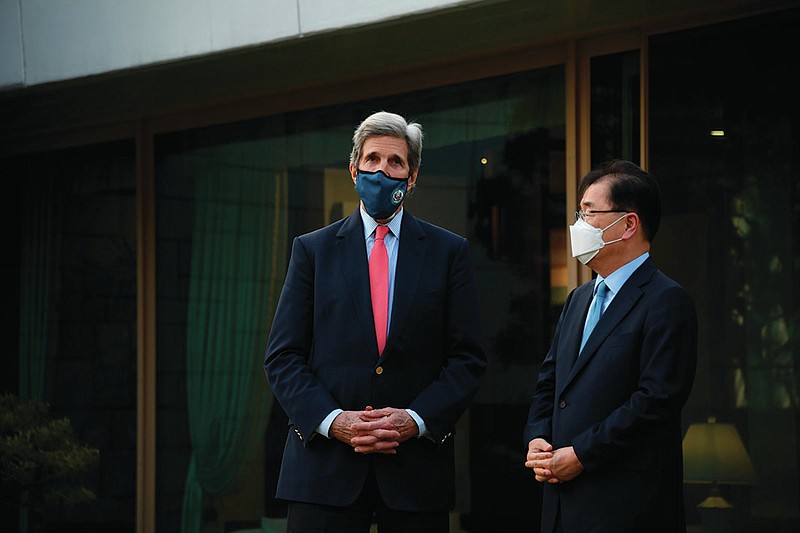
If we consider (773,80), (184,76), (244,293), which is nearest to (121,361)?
(244,293)

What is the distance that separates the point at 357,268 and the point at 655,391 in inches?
41.9

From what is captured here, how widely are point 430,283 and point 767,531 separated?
8.03 ft

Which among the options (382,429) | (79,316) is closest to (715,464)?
(382,429)

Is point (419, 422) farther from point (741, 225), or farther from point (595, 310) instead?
point (741, 225)

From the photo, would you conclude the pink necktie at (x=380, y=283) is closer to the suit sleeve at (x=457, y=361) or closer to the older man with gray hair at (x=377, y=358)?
the older man with gray hair at (x=377, y=358)

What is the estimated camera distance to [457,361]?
4.20 m

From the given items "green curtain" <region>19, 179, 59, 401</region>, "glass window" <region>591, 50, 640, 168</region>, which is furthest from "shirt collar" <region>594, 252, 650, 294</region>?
"green curtain" <region>19, 179, 59, 401</region>

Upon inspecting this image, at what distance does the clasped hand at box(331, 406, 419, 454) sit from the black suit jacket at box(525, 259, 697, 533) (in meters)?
0.48

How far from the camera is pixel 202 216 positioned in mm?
8117

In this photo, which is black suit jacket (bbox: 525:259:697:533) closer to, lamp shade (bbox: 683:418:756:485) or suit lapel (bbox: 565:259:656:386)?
suit lapel (bbox: 565:259:656:386)

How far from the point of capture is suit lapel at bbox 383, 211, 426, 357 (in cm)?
417

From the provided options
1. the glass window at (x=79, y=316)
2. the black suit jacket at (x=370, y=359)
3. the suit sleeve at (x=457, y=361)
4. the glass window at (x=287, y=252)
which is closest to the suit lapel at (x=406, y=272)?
the black suit jacket at (x=370, y=359)

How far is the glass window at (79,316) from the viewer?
8.38 metres

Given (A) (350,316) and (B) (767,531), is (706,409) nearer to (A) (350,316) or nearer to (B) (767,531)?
(B) (767,531)
